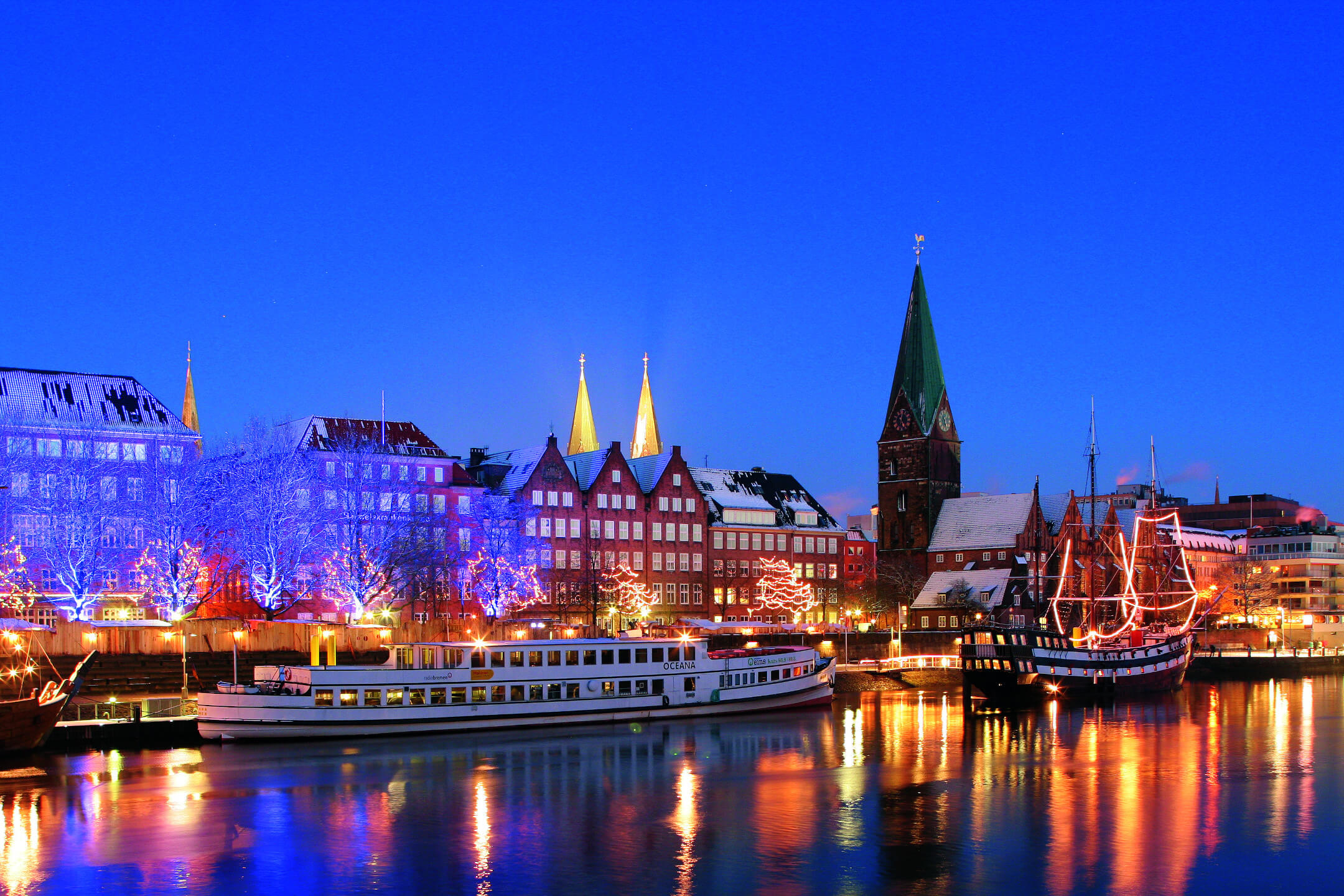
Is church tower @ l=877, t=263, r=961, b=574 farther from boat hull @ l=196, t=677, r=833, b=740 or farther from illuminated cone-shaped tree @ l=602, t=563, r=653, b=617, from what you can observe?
boat hull @ l=196, t=677, r=833, b=740

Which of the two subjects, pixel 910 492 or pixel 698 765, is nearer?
pixel 698 765

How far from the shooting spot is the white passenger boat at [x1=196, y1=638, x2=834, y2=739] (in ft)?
200

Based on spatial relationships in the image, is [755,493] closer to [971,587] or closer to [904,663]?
[971,587]

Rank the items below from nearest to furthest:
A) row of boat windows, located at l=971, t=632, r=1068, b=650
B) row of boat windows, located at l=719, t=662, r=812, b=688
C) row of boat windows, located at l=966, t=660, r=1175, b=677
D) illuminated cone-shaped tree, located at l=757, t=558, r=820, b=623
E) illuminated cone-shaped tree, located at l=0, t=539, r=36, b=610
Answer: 1. row of boat windows, located at l=719, t=662, r=812, b=688
2. illuminated cone-shaped tree, located at l=0, t=539, r=36, b=610
3. row of boat windows, located at l=966, t=660, r=1175, b=677
4. row of boat windows, located at l=971, t=632, r=1068, b=650
5. illuminated cone-shaped tree, located at l=757, t=558, r=820, b=623

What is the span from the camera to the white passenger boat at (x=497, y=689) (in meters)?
61.0

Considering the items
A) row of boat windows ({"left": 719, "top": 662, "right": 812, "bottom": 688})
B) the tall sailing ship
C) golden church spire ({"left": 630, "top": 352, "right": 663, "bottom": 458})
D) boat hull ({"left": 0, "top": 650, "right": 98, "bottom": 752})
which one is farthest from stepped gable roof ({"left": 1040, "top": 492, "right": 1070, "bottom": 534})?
boat hull ({"left": 0, "top": 650, "right": 98, "bottom": 752})

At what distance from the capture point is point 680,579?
126125mm

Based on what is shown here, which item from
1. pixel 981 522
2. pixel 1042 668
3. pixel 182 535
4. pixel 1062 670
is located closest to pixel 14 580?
pixel 182 535

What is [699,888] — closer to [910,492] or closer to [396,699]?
[396,699]

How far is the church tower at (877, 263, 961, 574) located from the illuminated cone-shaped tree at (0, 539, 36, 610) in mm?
86534

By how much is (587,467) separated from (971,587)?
3692 cm

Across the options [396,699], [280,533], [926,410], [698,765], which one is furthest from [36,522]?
[926,410]

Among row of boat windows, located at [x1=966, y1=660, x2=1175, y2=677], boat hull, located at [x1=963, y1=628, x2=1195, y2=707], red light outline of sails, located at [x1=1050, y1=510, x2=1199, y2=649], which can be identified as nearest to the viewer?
boat hull, located at [x1=963, y1=628, x2=1195, y2=707]

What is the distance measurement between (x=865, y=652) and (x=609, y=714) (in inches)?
1633
